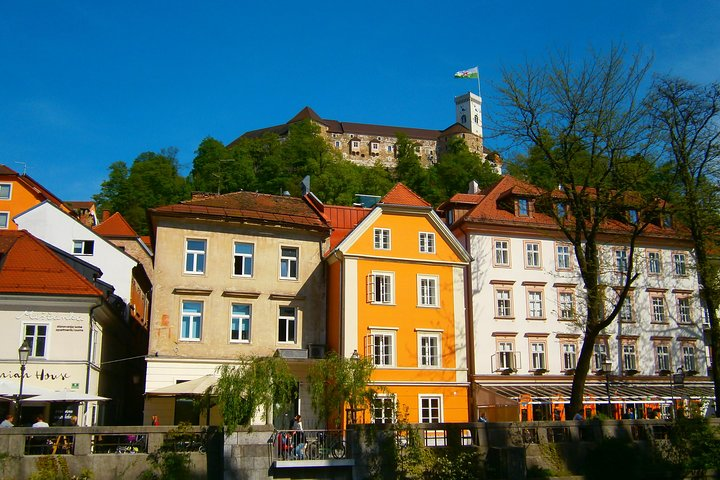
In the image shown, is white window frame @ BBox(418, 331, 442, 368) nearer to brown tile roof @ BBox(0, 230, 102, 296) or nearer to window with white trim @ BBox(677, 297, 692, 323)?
brown tile roof @ BBox(0, 230, 102, 296)

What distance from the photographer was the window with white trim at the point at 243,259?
34438mm

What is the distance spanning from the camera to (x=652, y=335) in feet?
139

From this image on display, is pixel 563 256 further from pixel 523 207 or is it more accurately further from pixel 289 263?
pixel 289 263

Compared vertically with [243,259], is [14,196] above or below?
above

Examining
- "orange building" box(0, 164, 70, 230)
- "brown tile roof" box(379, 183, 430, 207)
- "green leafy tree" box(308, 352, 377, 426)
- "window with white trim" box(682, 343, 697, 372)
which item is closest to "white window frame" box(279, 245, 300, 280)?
"brown tile roof" box(379, 183, 430, 207)

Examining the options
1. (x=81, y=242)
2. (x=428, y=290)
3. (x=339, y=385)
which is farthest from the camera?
(x=81, y=242)

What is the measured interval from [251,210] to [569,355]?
1882cm

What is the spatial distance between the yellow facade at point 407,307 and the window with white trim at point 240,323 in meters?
4.04

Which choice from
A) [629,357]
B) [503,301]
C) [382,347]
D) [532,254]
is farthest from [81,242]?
[629,357]

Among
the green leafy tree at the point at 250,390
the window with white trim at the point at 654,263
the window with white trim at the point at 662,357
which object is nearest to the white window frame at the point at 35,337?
the green leafy tree at the point at 250,390

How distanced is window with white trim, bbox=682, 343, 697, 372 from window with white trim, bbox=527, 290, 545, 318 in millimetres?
9645

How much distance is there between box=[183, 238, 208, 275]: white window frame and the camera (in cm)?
3369

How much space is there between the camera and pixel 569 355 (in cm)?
4025

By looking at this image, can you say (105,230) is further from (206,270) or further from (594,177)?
(594,177)
